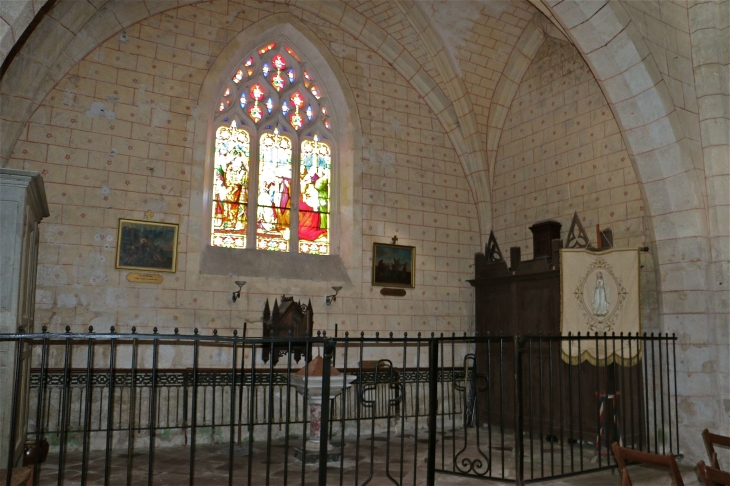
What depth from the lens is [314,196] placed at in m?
9.12

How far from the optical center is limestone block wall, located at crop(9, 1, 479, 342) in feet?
23.7

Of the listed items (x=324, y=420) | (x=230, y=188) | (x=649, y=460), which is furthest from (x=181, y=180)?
(x=649, y=460)

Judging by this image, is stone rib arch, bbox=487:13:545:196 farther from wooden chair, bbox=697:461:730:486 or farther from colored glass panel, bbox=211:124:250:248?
wooden chair, bbox=697:461:730:486

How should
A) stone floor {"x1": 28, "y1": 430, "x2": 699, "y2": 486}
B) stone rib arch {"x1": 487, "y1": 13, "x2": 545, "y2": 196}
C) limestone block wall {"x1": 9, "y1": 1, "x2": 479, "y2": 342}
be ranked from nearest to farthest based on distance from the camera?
stone floor {"x1": 28, "y1": 430, "x2": 699, "y2": 486}, limestone block wall {"x1": 9, "y1": 1, "x2": 479, "y2": 342}, stone rib arch {"x1": 487, "y1": 13, "x2": 545, "y2": 196}

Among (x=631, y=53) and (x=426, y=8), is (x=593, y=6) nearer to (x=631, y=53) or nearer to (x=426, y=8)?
(x=631, y=53)

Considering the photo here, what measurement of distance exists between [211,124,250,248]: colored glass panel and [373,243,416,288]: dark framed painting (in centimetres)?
194

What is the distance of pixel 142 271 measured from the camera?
24.6 ft

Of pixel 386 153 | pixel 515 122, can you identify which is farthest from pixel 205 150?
pixel 515 122

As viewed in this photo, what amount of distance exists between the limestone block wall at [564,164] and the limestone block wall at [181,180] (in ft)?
2.79

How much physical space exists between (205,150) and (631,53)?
17.2ft

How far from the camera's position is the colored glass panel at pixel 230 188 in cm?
838

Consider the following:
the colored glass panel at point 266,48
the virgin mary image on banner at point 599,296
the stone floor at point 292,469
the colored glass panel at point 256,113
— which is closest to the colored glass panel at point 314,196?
the colored glass panel at point 256,113

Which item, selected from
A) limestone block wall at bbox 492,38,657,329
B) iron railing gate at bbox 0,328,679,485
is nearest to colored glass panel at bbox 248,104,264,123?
iron railing gate at bbox 0,328,679,485

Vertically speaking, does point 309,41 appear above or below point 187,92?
above
